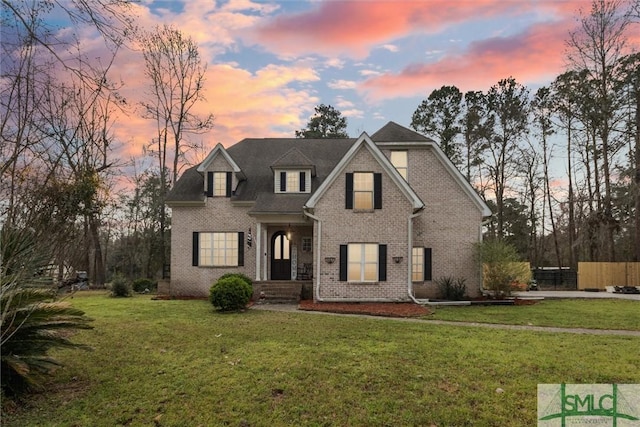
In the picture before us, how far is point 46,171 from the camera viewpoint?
9.72 m

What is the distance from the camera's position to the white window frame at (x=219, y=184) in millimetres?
18984

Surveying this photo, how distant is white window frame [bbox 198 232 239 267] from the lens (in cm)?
1864

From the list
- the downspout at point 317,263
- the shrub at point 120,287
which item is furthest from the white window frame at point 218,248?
the downspout at point 317,263

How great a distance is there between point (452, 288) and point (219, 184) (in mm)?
11764

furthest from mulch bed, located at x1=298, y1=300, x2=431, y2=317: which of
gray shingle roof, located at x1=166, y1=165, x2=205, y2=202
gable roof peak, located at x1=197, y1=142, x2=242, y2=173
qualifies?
gray shingle roof, located at x1=166, y1=165, x2=205, y2=202

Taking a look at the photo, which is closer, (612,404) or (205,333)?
(612,404)

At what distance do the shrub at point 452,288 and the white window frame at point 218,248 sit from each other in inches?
373

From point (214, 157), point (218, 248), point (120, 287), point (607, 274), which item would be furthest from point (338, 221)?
point (607, 274)

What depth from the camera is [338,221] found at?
15.5m

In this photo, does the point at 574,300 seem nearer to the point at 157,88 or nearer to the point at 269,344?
the point at 269,344

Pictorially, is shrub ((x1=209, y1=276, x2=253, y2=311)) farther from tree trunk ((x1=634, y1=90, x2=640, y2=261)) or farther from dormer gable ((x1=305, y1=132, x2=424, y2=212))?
tree trunk ((x1=634, y1=90, x2=640, y2=261))

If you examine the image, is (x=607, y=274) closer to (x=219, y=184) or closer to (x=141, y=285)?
(x=219, y=184)

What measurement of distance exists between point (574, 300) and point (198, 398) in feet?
62.8

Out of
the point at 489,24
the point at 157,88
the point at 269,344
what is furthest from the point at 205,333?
the point at 157,88
